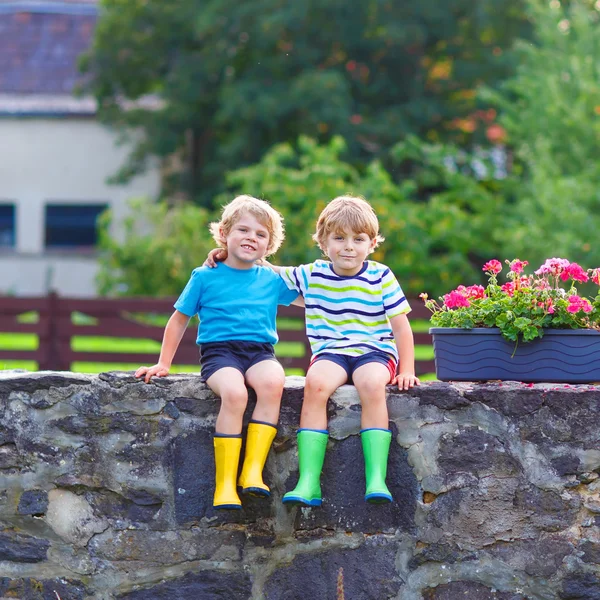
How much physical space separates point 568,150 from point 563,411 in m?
14.6

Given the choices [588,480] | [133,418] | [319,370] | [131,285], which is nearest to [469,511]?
[588,480]

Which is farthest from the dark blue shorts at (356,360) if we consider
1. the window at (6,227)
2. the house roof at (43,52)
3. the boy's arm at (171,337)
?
the window at (6,227)

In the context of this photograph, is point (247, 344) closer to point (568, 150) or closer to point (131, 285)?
point (568, 150)

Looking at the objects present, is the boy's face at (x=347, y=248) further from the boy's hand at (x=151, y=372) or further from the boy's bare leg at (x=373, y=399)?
the boy's hand at (x=151, y=372)

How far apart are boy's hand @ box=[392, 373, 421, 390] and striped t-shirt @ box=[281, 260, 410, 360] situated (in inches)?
5.6

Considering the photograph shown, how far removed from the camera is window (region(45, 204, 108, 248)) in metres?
24.2

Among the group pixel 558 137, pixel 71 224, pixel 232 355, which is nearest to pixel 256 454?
pixel 232 355

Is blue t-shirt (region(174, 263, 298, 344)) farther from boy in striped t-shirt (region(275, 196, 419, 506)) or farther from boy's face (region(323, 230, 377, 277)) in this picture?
boy's face (region(323, 230, 377, 277))

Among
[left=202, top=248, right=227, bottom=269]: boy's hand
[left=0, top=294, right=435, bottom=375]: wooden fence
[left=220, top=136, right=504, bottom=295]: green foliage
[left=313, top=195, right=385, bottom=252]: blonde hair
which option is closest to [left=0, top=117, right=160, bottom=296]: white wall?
[left=220, top=136, right=504, bottom=295]: green foliage

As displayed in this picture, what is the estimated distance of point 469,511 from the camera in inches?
146

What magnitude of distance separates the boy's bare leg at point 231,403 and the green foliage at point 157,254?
48.3 ft

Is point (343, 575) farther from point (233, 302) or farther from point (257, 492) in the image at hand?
point (233, 302)

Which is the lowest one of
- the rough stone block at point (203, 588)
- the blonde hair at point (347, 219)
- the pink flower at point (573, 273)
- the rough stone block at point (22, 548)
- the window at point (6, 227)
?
the rough stone block at point (203, 588)

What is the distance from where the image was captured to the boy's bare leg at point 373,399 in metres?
3.63
